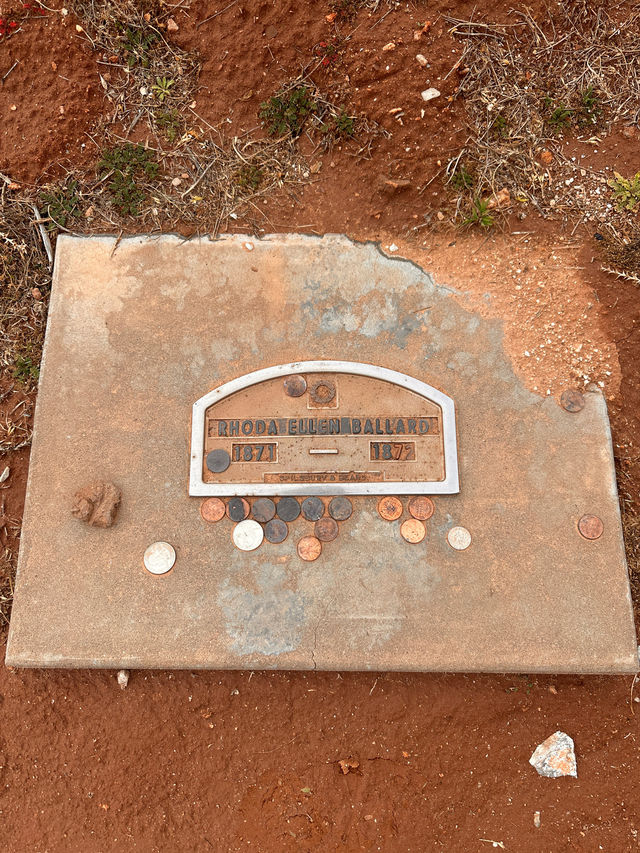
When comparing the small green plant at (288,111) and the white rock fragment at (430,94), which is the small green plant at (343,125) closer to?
the small green plant at (288,111)

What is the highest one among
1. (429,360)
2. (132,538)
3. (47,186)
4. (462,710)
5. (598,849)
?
(47,186)

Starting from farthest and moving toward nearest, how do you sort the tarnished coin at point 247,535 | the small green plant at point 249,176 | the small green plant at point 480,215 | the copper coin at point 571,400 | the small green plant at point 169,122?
the small green plant at point 169,122
the small green plant at point 249,176
the small green plant at point 480,215
the copper coin at point 571,400
the tarnished coin at point 247,535

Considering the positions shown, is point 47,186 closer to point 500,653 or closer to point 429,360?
point 429,360

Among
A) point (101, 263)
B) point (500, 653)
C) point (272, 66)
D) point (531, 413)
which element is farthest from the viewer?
point (272, 66)

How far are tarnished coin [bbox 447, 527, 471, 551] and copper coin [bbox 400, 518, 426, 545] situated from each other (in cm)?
15

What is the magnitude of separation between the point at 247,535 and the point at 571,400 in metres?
2.07

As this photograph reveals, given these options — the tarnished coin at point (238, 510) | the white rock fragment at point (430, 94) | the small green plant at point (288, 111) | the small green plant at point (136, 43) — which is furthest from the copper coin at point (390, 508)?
the small green plant at point (136, 43)

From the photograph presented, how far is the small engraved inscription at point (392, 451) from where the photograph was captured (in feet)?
9.70

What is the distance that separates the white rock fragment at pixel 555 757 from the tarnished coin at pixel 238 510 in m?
2.22

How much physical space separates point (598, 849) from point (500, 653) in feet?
4.24

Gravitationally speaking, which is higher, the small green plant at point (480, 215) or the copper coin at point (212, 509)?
the small green plant at point (480, 215)

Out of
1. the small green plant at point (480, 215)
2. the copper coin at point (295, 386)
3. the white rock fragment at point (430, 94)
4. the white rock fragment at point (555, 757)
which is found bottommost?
the white rock fragment at point (555, 757)

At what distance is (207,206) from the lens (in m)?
3.34

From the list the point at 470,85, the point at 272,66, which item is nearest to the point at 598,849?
the point at 470,85
